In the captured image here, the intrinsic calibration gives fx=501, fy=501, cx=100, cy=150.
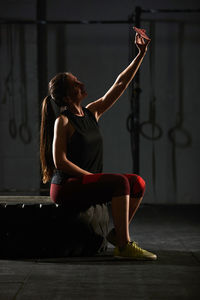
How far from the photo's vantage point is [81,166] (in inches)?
111

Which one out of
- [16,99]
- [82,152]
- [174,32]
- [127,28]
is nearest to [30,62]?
[16,99]

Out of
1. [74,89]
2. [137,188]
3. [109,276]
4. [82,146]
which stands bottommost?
[109,276]

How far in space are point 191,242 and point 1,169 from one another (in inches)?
96.5

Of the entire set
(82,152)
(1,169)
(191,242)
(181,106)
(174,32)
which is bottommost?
(191,242)

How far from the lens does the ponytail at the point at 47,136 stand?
2.88m

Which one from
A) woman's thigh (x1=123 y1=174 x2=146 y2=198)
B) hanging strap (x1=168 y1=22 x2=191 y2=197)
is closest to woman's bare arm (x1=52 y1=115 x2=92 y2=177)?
woman's thigh (x1=123 y1=174 x2=146 y2=198)

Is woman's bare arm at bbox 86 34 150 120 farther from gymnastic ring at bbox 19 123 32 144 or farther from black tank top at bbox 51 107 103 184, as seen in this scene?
gymnastic ring at bbox 19 123 32 144

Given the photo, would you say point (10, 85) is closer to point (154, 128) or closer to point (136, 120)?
point (136, 120)

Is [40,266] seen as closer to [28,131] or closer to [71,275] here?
[71,275]

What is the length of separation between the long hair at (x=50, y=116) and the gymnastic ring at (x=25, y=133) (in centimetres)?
223

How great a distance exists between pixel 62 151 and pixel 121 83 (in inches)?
22.5

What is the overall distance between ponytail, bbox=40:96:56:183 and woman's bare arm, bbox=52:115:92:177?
0.12m

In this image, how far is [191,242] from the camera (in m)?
3.33

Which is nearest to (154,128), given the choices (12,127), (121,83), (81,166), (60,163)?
(12,127)
